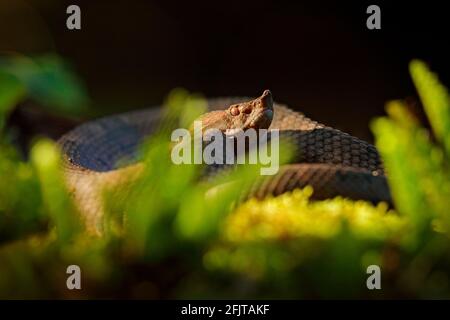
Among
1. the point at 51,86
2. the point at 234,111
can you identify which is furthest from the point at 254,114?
the point at 51,86

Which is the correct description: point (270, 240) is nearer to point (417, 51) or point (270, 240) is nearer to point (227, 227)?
point (227, 227)

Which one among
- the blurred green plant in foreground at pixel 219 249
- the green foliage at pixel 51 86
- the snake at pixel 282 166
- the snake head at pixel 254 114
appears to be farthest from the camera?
the green foliage at pixel 51 86

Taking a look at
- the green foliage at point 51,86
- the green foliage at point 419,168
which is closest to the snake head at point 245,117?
the green foliage at point 419,168

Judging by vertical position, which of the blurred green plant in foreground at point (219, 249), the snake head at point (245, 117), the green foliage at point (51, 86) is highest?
the green foliage at point (51, 86)

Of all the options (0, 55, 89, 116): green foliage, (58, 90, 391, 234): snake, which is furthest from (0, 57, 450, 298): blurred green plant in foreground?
(0, 55, 89, 116): green foliage

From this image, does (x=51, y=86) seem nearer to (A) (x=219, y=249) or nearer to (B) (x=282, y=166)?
(B) (x=282, y=166)

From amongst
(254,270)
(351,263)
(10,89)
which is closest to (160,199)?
(254,270)

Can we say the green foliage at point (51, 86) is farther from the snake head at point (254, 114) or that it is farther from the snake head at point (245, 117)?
the snake head at point (254, 114)

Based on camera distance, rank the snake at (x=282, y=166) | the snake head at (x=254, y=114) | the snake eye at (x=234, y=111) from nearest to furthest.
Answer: the snake at (x=282, y=166) → the snake head at (x=254, y=114) → the snake eye at (x=234, y=111)
